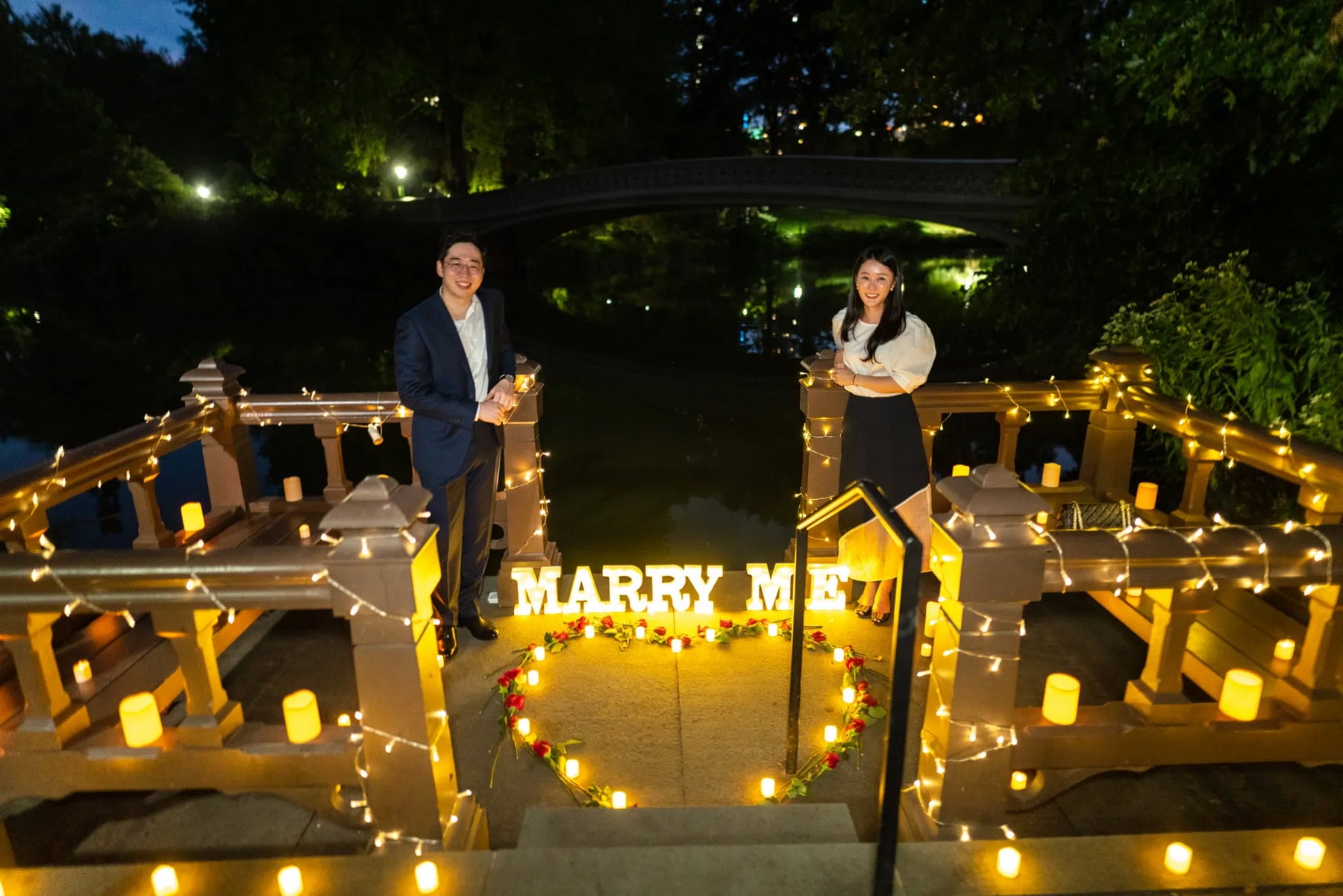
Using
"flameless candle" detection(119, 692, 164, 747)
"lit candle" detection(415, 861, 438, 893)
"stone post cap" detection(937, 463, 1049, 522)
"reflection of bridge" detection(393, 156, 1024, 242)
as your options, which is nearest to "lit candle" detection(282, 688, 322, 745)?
"flameless candle" detection(119, 692, 164, 747)

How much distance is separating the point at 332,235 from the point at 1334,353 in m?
29.3

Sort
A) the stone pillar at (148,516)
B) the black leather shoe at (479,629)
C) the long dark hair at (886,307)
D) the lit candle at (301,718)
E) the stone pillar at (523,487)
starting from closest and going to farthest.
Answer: the lit candle at (301,718), the long dark hair at (886,307), the black leather shoe at (479,629), the stone pillar at (148,516), the stone pillar at (523,487)

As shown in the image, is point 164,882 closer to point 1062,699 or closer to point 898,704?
point 898,704

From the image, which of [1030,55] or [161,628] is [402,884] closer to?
[161,628]

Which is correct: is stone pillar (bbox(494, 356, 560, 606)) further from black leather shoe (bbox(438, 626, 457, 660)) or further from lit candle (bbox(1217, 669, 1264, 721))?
lit candle (bbox(1217, 669, 1264, 721))

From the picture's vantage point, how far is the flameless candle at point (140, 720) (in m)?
3.07

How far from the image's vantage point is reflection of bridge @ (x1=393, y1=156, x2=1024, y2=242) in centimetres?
1873

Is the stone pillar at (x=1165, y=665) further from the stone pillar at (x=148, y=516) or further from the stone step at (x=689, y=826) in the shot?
the stone pillar at (x=148, y=516)

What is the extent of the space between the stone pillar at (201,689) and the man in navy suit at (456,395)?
121cm

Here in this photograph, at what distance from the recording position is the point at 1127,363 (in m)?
5.47

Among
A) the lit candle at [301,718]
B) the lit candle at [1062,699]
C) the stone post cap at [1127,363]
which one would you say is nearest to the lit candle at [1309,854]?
the lit candle at [1062,699]

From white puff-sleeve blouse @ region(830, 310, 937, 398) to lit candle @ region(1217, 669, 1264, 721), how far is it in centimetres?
183

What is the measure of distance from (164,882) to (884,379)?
3583mm

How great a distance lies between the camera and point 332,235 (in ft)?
95.1
